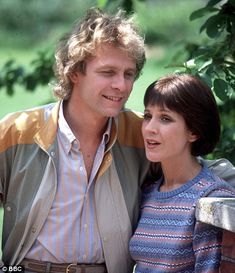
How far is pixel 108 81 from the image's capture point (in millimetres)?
3426

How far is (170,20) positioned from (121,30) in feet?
80.3

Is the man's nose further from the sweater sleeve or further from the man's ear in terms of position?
the sweater sleeve

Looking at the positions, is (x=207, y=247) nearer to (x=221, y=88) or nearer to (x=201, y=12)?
(x=221, y=88)

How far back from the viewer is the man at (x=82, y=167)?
3357 millimetres

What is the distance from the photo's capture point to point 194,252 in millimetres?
3053

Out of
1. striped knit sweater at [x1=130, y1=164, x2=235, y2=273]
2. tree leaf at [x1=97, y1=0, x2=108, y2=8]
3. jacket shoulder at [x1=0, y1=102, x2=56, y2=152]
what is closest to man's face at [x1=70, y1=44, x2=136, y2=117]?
jacket shoulder at [x1=0, y1=102, x2=56, y2=152]

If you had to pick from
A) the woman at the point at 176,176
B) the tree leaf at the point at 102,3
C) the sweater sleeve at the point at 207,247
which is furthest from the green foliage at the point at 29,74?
the sweater sleeve at the point at 207,247

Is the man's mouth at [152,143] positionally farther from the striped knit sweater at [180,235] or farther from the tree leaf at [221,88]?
the tree leaf at [221,88]

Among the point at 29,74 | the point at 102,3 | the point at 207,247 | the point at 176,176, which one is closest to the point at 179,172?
the point at 176,176

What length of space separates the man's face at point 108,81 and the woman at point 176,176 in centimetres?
13

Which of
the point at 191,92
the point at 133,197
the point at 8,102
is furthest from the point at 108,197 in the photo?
the point at 8,102

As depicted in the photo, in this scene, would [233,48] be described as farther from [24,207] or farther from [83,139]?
[24,207]

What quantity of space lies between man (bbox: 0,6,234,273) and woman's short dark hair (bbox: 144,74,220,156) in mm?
155

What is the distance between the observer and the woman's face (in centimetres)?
326
